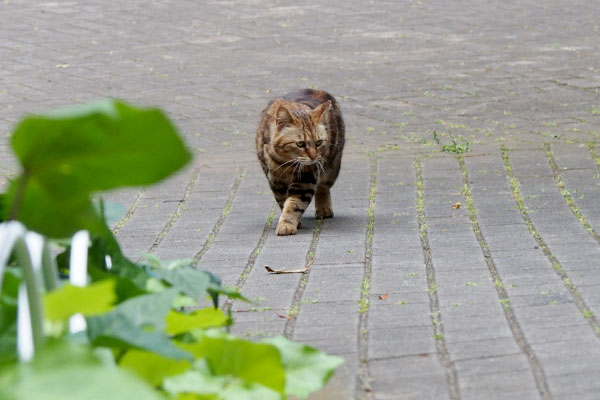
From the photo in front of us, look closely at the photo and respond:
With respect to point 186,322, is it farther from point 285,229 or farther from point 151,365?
point 285,229

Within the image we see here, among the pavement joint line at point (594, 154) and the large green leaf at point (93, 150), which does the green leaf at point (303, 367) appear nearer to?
the large green leaf at point (93, 150)

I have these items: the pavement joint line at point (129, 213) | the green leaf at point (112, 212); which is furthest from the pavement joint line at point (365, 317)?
the pavement joint line at point (129, 213)

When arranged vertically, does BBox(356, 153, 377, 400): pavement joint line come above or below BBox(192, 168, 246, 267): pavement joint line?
above

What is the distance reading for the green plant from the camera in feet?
4.82

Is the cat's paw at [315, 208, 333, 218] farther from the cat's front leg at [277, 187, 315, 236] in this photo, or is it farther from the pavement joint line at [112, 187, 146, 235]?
the pavement joint line at [112, 187, 146, 235]

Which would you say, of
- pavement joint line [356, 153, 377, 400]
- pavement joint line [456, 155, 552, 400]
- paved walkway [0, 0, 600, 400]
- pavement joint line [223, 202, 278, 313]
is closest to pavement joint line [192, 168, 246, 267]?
paved walkway [0, 0, 600, 400]

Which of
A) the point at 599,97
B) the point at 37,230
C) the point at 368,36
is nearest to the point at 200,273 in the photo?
the point at 37,230

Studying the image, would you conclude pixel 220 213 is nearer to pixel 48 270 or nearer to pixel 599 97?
pixel 48 270

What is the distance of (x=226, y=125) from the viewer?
826 centimetres

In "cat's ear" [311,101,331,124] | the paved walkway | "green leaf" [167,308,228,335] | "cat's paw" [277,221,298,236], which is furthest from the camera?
"cat's ear" [311,101,331,124]

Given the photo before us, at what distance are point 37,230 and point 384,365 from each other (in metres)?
1.64

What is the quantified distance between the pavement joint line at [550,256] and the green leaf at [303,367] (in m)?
1.25

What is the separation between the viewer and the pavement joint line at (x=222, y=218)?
4867mm

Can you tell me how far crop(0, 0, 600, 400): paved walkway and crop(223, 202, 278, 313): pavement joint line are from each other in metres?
0.02
